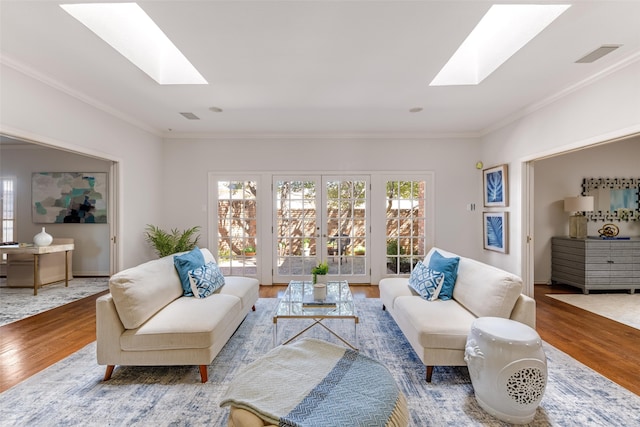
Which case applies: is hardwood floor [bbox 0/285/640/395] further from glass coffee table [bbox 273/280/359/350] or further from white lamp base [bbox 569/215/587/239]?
glass coffee table [bbox 273/280/359/350]

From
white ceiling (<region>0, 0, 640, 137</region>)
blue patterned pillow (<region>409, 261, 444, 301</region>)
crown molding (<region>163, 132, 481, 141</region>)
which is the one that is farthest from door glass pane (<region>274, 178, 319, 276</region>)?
blue patterned pillow (<region>409, 261, 444, 301</region>)

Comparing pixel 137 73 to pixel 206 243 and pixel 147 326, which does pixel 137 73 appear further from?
pixel 206 243

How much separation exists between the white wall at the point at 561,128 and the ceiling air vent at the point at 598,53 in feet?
1.07

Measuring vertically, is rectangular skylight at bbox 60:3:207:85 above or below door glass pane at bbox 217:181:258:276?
above

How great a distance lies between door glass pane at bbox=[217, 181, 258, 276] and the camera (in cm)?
507

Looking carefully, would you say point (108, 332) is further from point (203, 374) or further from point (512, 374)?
point (512, 374)

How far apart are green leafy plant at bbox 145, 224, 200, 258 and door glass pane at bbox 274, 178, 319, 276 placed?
1.45 metres

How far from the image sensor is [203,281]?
9.53 ft

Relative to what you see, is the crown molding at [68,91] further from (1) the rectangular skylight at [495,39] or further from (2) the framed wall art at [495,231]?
(2) the framed wall art at [495,231]

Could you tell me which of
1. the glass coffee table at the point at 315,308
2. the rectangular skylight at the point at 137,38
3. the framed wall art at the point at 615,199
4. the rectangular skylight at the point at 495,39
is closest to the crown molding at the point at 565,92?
the rectangular skylight at the point at 495,39

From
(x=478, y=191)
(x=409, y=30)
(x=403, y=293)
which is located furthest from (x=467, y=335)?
(x=478, y=191)

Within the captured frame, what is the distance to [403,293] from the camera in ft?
10.2

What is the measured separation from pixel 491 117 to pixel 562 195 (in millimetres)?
2003

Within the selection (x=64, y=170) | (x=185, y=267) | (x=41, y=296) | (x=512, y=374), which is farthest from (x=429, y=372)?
(x=64, y=170)
